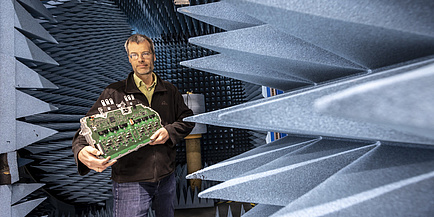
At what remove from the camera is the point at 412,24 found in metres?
0.28

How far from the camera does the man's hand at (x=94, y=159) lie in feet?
2.81

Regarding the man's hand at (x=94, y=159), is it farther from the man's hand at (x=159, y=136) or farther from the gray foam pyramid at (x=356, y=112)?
the gray foam pyramid at (x=356, y=112)

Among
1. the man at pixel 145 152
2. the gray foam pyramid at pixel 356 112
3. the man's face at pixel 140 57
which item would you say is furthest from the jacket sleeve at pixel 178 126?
the gray foam pyramid at pixel 356 112

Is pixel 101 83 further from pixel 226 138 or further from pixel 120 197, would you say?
pixel 226 138

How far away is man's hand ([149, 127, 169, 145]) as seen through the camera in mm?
1009

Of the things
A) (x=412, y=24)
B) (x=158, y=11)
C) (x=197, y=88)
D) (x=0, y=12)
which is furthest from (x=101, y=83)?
(x=412, y=24)

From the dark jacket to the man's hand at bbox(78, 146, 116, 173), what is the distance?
0.33 feet

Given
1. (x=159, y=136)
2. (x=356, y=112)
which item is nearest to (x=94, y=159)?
(x=159, y=136)

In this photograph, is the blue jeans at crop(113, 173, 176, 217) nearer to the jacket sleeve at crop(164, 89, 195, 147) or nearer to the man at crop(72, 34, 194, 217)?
the man at crop(72, 34, 194, 217)

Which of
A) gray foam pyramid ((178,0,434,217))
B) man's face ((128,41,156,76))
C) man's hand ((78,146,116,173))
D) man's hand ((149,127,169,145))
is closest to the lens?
gray foam pyramid ((178,0,434,217))

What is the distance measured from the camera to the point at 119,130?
915mm

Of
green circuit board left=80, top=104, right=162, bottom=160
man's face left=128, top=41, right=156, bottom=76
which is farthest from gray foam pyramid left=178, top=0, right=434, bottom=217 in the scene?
man's face left=128, top=41, right=156, bottom=76

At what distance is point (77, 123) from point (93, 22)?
0.87 metres

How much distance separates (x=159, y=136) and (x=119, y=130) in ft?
0.57
